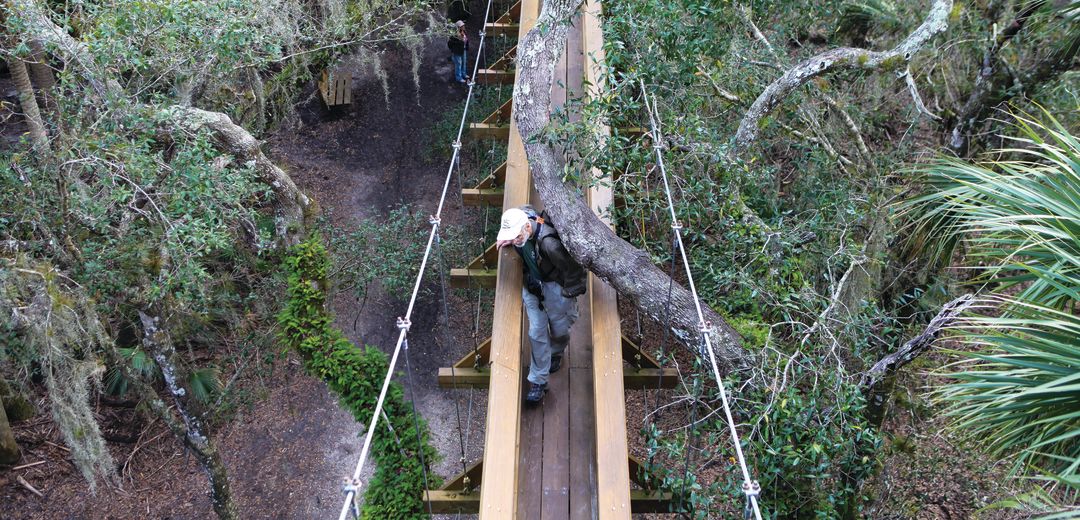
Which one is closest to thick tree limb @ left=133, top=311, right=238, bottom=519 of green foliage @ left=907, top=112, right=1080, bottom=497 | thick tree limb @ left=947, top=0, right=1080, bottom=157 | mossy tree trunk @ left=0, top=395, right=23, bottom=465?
mossy tree trunk @ left=0, top=395, right=23, bottom=465

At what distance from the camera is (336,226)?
1148 centimetres

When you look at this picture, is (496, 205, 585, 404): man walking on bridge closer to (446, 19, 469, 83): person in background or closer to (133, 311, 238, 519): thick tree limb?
(133, 311, 238, 519): thick tree limb

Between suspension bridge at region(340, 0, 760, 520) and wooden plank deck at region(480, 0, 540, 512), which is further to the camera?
suspension bridge at region(340, 0, 760, 520)

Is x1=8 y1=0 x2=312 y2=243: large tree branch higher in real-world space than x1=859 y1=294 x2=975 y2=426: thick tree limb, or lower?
higher

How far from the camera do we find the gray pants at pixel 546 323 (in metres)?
4.41

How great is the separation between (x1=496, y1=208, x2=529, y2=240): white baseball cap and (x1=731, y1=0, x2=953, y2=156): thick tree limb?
218 centimetres

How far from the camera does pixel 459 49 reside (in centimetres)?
1209

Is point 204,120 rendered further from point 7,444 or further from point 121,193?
point 7,444

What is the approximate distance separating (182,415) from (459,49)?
24.2 ft

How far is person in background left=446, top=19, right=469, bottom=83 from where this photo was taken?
11613 mm

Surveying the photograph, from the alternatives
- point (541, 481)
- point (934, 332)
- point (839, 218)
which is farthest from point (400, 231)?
point (934, 332)

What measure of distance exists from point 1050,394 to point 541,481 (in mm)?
2482

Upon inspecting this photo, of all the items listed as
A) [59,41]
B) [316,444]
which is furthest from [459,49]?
[59,41]

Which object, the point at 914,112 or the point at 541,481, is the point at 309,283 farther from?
the point at 914,112
